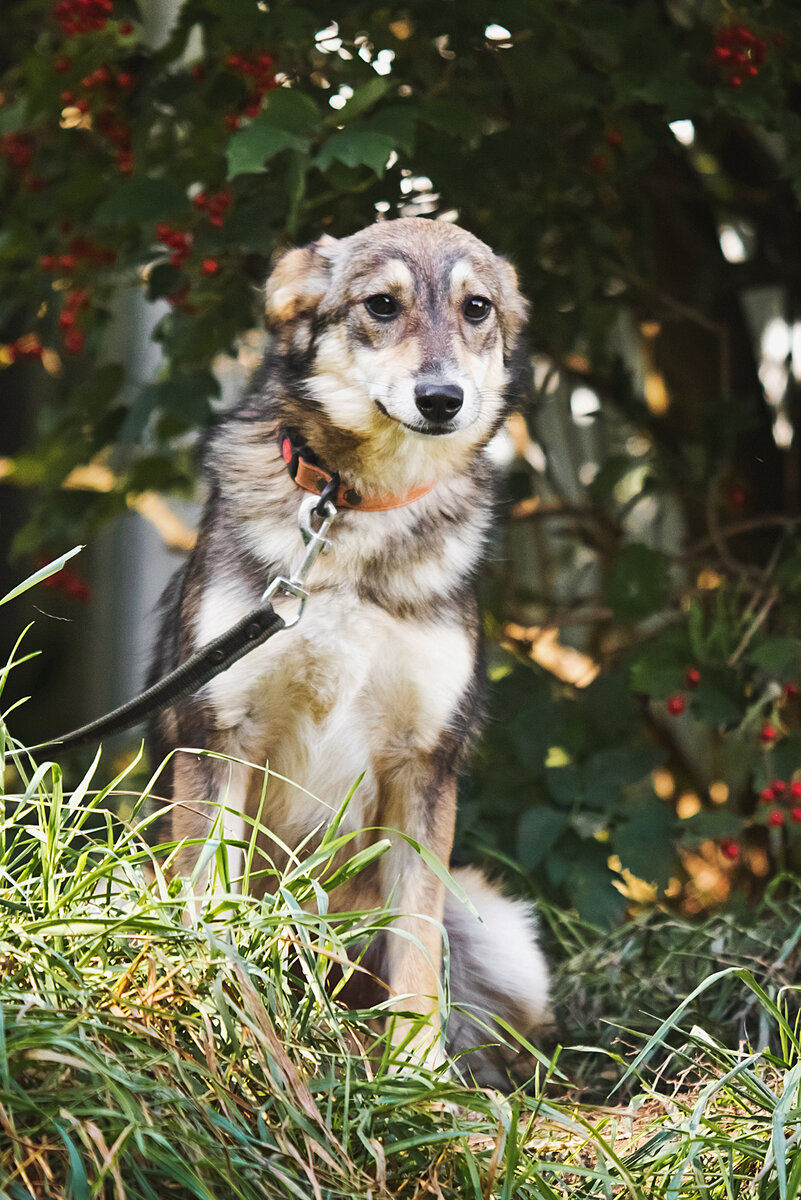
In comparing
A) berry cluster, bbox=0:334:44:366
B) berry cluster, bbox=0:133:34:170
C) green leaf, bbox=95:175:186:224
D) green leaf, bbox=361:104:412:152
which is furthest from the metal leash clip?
berry cluster, bbox=0:133:34:170

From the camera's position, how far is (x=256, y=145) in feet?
7.40

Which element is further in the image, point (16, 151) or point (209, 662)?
point (16, 151)

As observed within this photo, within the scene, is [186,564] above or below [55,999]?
below

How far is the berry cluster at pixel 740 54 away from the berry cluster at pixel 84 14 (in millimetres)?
1494

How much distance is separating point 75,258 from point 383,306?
1.46 meters

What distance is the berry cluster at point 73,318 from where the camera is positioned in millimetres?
3410

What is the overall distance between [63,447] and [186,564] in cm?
119

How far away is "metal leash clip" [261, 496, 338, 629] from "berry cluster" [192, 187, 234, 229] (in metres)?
1.17

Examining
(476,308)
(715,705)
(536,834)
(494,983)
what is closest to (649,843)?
(536,834)

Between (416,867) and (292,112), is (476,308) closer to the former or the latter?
(292,112)

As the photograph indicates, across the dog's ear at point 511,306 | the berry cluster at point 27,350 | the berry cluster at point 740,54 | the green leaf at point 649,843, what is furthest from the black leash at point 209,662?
the berry cluster at point 27,350

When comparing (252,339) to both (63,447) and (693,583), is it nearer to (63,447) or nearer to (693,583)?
(63,447)

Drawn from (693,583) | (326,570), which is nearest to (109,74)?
(326,570)

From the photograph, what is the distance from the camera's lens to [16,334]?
487cm
